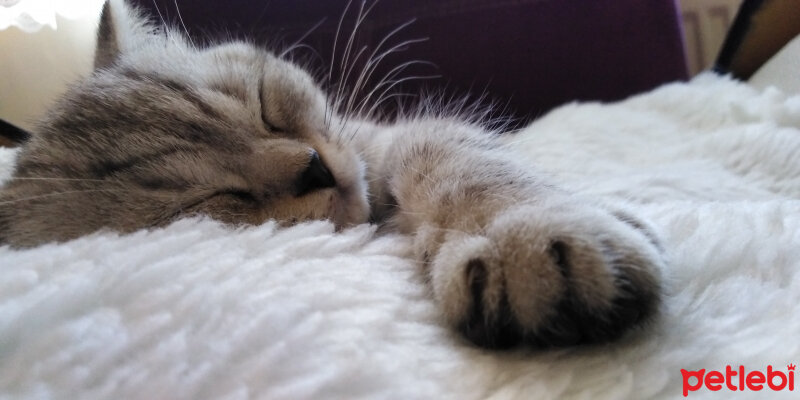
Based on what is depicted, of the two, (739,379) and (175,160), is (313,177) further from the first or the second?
(739,379)

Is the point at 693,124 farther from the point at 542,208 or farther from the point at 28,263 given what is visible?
the point at 28,263

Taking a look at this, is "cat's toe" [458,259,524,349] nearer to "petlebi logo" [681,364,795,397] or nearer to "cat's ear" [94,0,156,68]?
"petlebi logo" [681,364,795,397]

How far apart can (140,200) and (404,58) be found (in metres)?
1.17

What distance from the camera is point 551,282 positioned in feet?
1.28

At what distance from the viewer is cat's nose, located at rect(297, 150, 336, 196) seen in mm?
631

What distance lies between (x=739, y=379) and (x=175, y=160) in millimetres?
568

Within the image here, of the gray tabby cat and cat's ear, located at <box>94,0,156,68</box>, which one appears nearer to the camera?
the gray tabby cat

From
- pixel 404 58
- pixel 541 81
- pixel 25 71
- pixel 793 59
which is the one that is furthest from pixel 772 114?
pixel 25 71

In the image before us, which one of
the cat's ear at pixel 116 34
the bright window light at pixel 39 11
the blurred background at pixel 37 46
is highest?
the cat's ear at pixel 116 34

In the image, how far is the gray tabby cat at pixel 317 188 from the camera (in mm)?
395

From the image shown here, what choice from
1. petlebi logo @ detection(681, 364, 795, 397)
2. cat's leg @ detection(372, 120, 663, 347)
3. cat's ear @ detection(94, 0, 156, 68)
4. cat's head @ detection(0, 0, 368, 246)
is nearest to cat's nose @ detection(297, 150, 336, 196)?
cat's head @ detection(0, 0, 368, 246)

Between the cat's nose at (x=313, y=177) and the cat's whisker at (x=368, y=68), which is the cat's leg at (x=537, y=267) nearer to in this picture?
the cat's nose at (x=313, y=177)

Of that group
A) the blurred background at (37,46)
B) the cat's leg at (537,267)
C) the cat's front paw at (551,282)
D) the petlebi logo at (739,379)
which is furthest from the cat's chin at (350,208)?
the blurred background at (37,46)

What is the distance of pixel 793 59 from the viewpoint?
52.2 inches
